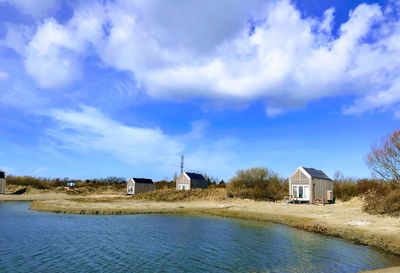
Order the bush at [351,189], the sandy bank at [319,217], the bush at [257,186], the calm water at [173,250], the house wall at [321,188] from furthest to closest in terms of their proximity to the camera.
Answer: the bush at [257,186] < the bush at [351,189] < the house wall at [321,188] < the sandy bank at [319,217] < the calm water at [173,250]

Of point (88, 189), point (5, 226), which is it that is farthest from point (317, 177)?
point (88, 189)

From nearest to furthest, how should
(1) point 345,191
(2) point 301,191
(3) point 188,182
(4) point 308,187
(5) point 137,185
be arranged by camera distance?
(4) point 308,187, (2) point 301,191, (1) point 345,191, (3) point 188,182, (5) point 137,185

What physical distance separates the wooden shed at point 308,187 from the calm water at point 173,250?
778 inches

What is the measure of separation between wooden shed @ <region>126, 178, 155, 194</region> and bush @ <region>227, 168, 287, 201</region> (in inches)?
1029

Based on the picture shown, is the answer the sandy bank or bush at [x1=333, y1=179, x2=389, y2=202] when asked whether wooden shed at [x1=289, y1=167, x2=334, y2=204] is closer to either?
bush at [x1=333, y1=179, x2=389, y2=202]

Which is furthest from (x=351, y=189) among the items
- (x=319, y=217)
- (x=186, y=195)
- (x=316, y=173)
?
(x=186, y=195)

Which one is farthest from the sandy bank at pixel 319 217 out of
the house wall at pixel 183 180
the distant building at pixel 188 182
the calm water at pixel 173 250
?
the house wall at pixel 183 180

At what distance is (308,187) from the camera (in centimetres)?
5262

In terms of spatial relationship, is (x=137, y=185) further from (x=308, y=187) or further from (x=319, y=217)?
(x=319, y=217)

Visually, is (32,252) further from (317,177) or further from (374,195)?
(317,177)

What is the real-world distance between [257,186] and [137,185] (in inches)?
1265

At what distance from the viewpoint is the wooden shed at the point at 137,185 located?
89.8 metres

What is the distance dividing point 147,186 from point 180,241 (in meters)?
67.7

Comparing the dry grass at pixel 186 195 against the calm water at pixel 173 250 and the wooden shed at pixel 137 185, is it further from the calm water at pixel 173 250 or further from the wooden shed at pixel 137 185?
the calm water at pixel 173 250
